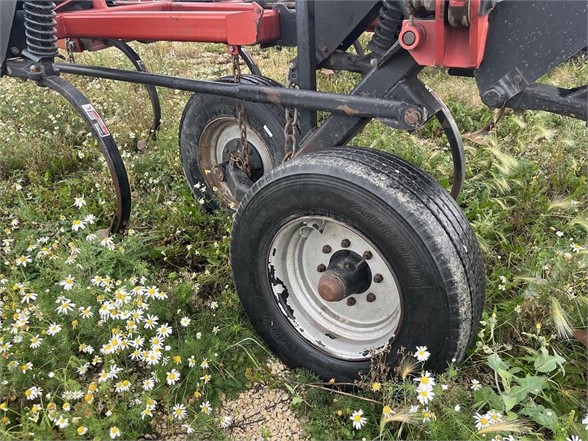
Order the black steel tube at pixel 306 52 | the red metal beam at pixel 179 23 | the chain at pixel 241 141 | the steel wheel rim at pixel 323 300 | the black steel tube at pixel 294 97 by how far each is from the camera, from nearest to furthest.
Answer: the black steel tube at pixel 294 97 < the steel wheel rim at pixel 323 300 < the black steel tube at pixel 306 52 < the red metal beam at pixel 179 23 < the chain at pixel 241 141

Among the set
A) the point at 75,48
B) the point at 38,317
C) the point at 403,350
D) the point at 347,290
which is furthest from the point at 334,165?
the point at 75,48

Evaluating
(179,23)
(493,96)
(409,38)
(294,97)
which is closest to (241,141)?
(179,23)

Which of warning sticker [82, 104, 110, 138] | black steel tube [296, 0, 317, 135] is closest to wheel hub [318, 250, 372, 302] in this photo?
black steel tube [296, 0, 317, 135]

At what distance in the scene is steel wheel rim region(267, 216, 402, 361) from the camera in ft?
7.48

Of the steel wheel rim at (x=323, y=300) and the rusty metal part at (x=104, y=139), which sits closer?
the steel wheel rim at (x=323, y=300)

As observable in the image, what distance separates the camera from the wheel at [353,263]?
1.97m

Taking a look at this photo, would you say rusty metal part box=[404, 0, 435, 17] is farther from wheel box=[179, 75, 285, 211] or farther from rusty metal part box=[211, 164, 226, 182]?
rusty metal part box=[211, 164, 226, 182]

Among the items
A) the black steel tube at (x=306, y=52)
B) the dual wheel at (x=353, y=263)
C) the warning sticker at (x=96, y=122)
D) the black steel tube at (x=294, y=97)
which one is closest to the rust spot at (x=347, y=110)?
the black steel tube at (x=294, y=97)

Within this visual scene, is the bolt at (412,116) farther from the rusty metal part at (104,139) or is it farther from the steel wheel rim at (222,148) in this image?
the rusty metal part at (104,139)

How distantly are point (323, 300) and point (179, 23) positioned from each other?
153 cm

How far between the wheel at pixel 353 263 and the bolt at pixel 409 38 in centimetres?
44

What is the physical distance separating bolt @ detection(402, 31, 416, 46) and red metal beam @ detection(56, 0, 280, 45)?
84cm

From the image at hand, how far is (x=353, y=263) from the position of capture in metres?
2.27

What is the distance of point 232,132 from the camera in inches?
139
